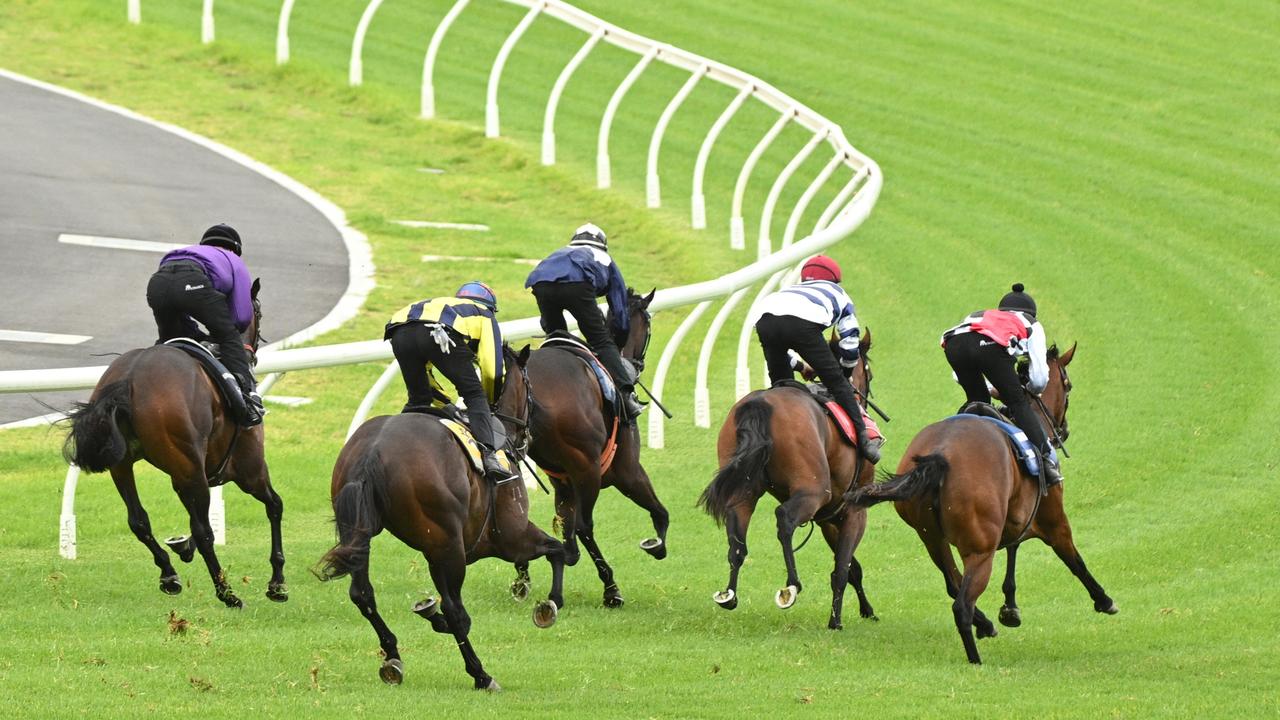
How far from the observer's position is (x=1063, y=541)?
9578 millimetres

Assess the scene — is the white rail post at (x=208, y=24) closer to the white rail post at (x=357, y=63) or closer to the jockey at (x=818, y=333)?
the white rail post at (x=357, y=63)

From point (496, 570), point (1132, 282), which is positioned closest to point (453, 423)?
point (496, 570)

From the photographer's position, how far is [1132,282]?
1680cm

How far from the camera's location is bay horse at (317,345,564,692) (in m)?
7.52

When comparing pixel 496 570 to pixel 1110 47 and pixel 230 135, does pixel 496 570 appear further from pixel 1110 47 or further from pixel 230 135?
pixel 1110 47

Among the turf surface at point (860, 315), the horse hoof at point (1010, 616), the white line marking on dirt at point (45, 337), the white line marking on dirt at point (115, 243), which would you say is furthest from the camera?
the white line marking on dirt at point (115, 243)

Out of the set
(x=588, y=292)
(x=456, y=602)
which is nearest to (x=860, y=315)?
(x=588, y=292)

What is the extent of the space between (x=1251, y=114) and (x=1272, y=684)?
1511cm

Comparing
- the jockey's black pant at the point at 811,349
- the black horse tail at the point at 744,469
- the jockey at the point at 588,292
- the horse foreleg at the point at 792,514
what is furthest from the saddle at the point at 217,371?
the horse foreleg at the point at 792,514

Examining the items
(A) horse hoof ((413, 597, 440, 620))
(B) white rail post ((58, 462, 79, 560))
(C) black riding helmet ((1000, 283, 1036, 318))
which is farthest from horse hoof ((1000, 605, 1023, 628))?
(B) white rail post ((58, 462, 79, 560))

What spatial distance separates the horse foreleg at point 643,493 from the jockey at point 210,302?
2.00 metres

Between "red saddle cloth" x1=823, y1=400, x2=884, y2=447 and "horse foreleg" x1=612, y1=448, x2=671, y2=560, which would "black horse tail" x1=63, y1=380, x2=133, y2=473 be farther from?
"red saddle cloth" x1=823, y1=400, x2=884, y2=447

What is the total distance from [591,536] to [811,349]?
1559 millimetres

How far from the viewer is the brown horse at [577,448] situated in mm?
9680
